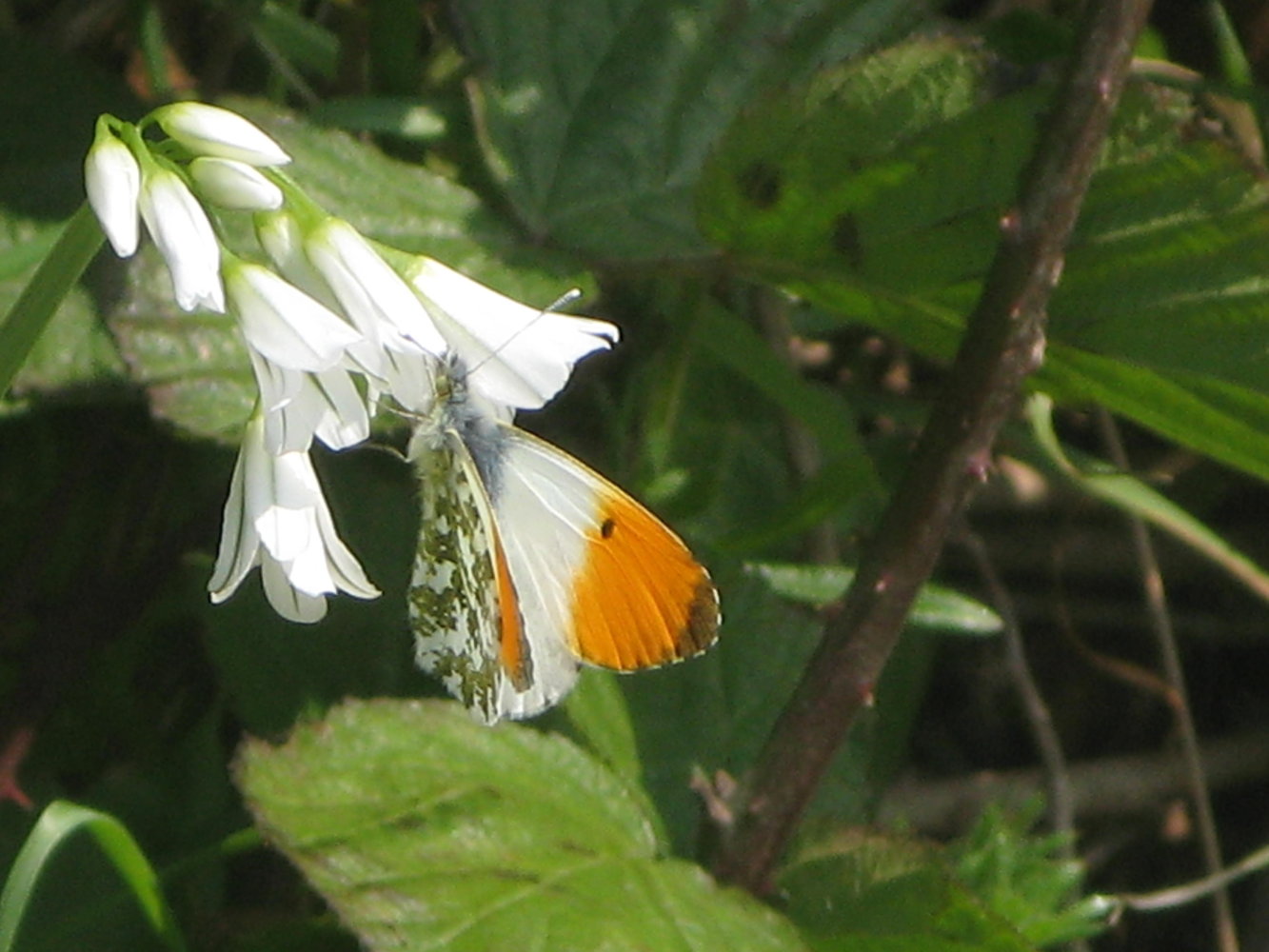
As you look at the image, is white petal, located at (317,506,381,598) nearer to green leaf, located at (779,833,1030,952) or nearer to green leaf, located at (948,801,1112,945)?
green leaf, located at (779,833,1030,952)

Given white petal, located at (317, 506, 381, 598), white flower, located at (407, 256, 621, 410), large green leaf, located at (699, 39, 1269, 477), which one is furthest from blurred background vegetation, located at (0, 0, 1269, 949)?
white flower, located at (407, 256, 621, 410)

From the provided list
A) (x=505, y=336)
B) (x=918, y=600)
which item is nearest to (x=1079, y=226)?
(x=918, y=600)

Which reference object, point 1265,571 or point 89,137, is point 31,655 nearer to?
point 89,137

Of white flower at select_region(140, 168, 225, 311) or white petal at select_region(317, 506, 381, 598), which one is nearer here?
white flower at select_region(140, 168, 225, 311)

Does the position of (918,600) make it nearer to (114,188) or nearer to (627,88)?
(627,88)

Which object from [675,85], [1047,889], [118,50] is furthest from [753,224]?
[118,50]

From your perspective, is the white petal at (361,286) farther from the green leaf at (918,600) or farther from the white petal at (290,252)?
the green leaf at (918,600)
